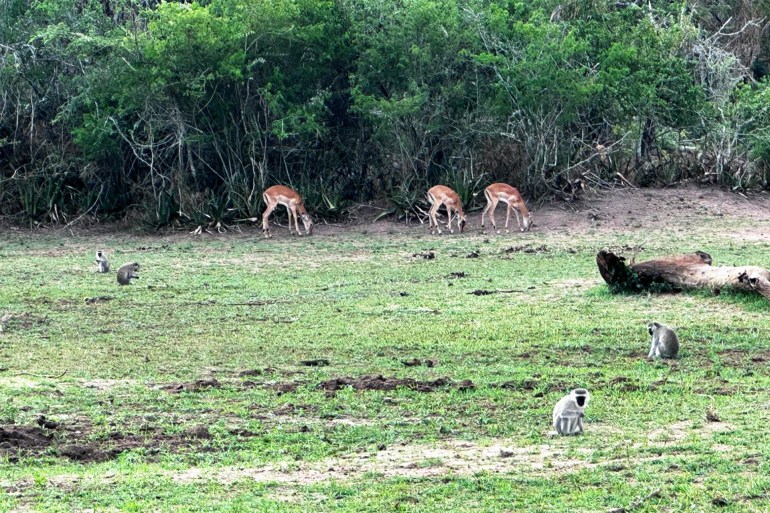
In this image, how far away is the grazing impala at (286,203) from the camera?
994 inches

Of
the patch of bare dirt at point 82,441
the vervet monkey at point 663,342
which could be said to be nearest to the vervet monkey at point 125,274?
the vervet monkey at point 663,342

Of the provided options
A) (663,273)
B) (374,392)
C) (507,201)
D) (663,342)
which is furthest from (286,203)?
(374,392)

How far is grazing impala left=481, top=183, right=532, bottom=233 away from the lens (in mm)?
24656

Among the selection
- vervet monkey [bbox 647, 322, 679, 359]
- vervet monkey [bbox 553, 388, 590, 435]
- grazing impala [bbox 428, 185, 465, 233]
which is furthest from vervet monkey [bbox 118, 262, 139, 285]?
vervet monkey [bbox 553, 388, 590, 435]

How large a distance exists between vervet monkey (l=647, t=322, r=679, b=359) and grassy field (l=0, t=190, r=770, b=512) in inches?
6.1

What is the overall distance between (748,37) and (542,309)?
67.5 ft

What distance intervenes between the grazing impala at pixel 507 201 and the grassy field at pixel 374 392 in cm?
483

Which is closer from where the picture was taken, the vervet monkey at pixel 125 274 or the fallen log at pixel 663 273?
the fallen log at pixel 663 273

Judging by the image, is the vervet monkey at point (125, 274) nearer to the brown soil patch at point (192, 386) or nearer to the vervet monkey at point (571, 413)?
the brown soil patch at point (192, 386)

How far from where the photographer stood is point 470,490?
720cm

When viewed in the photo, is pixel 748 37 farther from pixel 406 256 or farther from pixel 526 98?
pixel 406 256

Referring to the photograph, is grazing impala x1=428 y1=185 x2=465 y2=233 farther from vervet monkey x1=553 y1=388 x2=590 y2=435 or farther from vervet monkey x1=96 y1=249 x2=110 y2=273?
vervet monkey x1=553 y1=388 x2=590 y2=435

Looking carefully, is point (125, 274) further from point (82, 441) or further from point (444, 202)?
point (82, 441)

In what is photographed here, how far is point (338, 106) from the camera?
27.6 meters
